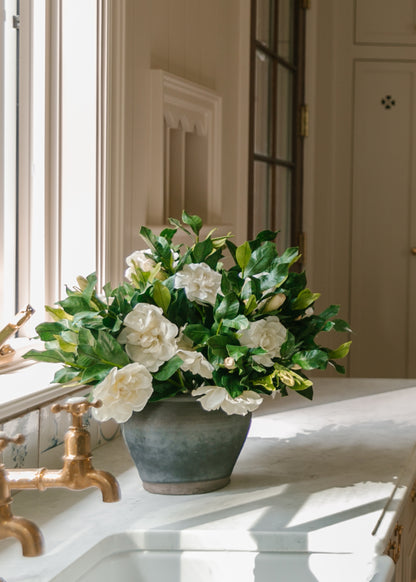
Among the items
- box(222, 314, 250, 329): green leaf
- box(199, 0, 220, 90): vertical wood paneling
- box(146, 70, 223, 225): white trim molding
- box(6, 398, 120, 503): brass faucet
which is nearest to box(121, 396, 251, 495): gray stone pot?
box(222, 314, 250, 329): green leaf

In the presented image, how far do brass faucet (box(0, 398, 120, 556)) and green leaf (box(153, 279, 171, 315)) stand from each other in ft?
1.02

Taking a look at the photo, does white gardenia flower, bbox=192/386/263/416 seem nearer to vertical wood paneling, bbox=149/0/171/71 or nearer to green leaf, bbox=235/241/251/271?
green leaf, bbox=235/241/251/271

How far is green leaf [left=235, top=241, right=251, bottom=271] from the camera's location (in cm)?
132

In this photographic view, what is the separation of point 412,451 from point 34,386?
629 millimetres

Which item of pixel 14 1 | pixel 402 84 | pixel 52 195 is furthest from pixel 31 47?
pixel 402 84

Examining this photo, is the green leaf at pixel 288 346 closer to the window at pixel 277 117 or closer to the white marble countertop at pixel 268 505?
the white marble countertop at pixel 268 505

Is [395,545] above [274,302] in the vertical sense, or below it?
below

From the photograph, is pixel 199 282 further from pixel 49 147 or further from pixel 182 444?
pixel 49 147

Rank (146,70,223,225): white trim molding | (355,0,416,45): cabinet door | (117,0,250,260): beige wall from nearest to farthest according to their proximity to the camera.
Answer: (117,0,250,260): beige wall, (146,70,223,225): white trim molding, (355,0,416,45): cabinet door

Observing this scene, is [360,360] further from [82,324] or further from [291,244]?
[82,324]

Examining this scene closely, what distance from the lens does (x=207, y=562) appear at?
1.17 meters

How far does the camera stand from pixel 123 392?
1.22 m

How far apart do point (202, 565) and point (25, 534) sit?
0.47 metres

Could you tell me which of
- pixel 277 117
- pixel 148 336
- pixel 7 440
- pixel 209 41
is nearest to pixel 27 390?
pixel 148 336
